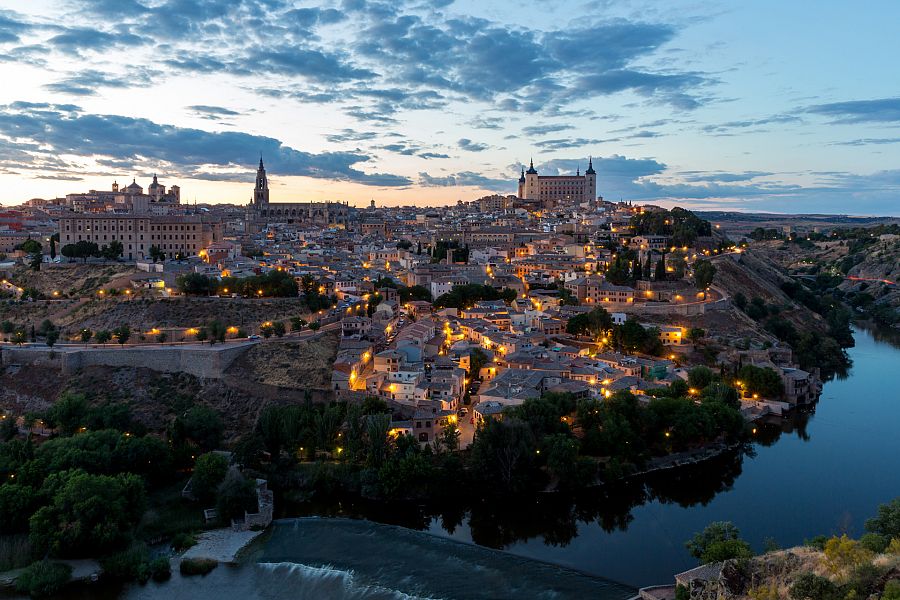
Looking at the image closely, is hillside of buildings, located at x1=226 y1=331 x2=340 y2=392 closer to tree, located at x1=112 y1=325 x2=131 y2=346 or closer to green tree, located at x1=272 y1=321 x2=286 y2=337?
green tree, located at x1=272 y1=321 x2=286 y2=337

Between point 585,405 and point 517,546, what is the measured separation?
4.12 meters

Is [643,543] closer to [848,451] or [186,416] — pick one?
A: [848,451]

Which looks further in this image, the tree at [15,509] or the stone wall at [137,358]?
the stone wall at [137,358]

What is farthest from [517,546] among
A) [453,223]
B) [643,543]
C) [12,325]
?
[453,223]

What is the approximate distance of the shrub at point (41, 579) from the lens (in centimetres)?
994

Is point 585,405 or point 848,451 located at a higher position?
point 585,405

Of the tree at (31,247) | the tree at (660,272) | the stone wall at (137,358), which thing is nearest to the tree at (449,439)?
the stone wall at (137,358)

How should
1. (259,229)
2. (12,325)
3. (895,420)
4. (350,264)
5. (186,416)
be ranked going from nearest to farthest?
1. (186,416)
2. (895,420)
3. (12,325)
4. (350,264)
5. (259,229)

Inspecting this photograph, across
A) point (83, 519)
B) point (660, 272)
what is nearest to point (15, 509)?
point (83, 519)

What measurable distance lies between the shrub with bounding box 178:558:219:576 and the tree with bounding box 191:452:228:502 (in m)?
1.91

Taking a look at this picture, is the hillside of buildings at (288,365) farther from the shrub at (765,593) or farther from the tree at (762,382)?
the tree at (762,382)

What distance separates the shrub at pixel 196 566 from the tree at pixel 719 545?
6.96m

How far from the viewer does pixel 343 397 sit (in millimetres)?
16125

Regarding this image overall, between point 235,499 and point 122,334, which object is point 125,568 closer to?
point 235,499
